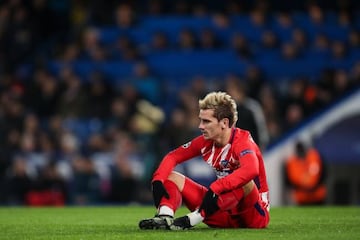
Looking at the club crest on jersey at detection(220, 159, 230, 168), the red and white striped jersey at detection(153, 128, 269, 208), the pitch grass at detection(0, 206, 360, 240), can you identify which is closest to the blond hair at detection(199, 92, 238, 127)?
the red and white striped jersey at detection(153, 128, 269, 208)

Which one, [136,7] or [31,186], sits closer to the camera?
[31,186]

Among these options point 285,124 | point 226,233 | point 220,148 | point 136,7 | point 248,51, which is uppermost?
point 136,7

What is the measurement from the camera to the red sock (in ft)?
30.0

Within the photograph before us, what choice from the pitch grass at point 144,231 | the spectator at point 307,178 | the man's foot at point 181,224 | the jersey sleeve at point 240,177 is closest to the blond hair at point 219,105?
the jersey sleeve at point 240,177

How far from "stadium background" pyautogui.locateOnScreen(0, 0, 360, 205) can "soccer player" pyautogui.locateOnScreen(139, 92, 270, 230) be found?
7553mm

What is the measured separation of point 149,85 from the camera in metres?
20.5

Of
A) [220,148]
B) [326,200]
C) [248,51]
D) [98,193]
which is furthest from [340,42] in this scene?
[220,148]

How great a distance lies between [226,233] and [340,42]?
11.5 meters

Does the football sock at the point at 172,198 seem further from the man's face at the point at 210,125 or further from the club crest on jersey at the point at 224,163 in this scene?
the man's face at the point at 210,125

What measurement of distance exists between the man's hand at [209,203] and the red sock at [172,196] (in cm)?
34

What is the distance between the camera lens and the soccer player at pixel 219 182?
8.87 meters

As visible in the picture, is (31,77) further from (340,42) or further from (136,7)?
(340,42)

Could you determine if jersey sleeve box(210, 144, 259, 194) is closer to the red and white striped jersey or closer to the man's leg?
the red and white striped jersey

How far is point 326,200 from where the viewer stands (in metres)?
17.3
